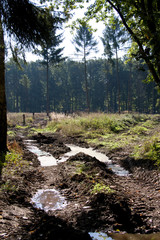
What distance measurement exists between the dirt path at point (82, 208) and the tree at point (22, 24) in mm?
3009

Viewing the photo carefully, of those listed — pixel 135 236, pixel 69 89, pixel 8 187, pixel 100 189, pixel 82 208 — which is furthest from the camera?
pixel 69 89

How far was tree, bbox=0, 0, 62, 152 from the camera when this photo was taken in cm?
562

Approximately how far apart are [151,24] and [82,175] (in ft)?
14.6

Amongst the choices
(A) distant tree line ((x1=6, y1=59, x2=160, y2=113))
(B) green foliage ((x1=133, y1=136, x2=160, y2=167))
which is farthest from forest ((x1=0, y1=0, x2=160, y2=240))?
(A) distant tree line ((x1=6, y1=59, x2=160, y2=113))

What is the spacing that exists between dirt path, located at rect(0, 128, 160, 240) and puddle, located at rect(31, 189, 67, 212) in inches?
5.3

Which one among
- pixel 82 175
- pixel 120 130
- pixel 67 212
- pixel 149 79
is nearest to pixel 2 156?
pixel 82 175

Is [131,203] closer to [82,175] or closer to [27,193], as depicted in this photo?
[82,175]

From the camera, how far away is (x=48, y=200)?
3930 mm

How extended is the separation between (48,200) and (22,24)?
16.1 feet

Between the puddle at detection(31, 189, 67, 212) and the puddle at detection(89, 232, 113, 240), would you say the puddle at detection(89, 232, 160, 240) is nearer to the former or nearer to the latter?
the puddle at detection(89, 232, 113, 240)

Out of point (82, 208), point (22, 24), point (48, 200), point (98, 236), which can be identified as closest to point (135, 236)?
point (98, 236)

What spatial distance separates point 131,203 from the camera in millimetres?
3467

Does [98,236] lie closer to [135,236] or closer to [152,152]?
[135,236]

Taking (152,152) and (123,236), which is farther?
(152,152)
